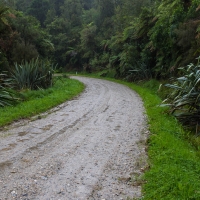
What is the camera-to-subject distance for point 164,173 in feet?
14.0

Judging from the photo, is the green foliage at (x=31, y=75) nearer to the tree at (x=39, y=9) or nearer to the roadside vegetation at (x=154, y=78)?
the roadside vegetation at (x=154, y=78)

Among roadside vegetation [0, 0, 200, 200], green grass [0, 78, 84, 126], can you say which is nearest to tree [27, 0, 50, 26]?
roadside vegetation [0, 0, 200, 200]

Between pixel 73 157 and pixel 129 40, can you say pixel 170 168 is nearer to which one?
pixel 73 157

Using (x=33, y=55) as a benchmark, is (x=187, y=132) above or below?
below

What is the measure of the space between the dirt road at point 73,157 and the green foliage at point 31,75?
5.40 meters

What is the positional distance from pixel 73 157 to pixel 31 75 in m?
9.56

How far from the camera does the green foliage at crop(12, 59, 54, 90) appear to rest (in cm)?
1347

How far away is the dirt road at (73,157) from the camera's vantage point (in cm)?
386

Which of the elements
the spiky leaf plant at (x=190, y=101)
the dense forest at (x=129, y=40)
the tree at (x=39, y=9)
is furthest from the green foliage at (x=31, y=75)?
the tree at (x=39, y=9)

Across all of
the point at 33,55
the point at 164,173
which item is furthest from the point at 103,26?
the point at 164,173

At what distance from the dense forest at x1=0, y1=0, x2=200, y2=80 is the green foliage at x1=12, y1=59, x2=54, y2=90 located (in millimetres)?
2398

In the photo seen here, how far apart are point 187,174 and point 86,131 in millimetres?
3403

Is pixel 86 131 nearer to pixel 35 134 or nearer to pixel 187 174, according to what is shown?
pixel 35 134

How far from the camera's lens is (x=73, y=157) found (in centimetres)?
518
